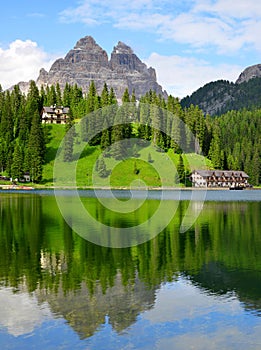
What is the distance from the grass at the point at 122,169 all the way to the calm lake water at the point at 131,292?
127 meters

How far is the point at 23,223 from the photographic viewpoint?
61.6m

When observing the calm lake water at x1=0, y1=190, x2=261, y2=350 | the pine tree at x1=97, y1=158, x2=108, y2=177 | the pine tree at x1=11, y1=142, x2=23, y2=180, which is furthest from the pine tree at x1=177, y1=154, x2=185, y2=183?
the calm lake water at x1=0, y1=190, x2=261, y2=350

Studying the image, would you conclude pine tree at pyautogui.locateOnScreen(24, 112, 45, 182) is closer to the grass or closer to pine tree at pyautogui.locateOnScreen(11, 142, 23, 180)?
pine tree at pyautogui.locateOnScreen(11, 142, 23, 180)

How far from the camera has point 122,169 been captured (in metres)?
186

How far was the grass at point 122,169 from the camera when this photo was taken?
17862 cm

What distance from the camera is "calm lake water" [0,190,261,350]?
2134cm

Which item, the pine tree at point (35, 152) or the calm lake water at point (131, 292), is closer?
the calm lake water at point (131, 292)

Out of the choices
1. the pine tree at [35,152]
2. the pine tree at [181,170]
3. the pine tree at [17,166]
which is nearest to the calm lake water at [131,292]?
the pine tree at [35,152]

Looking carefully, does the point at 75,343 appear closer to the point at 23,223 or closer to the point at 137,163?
the point at 23,223

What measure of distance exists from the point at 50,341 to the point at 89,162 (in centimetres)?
16889

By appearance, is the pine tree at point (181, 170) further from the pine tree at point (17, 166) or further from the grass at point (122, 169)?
the pine tree at point (17, 166)

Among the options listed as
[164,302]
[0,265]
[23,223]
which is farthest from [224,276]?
[23,223]

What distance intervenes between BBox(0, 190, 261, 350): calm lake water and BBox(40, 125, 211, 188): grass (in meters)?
127

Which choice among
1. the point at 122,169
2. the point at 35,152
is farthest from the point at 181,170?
the point at 35,152
